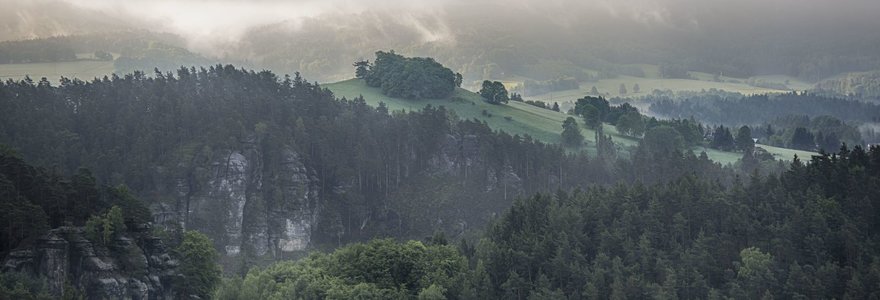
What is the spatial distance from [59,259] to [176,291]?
1738 cm

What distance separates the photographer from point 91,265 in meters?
126

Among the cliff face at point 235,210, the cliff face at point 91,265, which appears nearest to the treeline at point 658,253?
the cliff face at point 91,265

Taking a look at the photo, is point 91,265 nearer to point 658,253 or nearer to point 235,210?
point 658,253

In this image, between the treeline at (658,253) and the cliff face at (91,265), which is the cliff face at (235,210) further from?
the cliff face at (91,265)

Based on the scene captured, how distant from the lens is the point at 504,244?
149750mm

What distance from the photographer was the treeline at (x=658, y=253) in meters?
129

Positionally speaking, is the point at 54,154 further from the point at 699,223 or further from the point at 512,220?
the point at 699,223

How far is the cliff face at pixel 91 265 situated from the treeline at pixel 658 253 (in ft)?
31.6

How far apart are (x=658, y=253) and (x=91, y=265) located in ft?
208

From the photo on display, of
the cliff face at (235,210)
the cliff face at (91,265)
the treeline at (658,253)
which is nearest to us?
the cliff face at (91,265)

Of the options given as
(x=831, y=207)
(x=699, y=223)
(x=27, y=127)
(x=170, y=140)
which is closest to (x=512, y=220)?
(x=699, y=223)

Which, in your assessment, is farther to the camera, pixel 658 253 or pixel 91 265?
pixel 658 253

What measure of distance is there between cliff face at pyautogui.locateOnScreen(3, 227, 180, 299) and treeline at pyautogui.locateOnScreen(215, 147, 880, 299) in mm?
→ 9647

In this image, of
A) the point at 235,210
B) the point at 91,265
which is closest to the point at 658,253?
the point at 91,265
